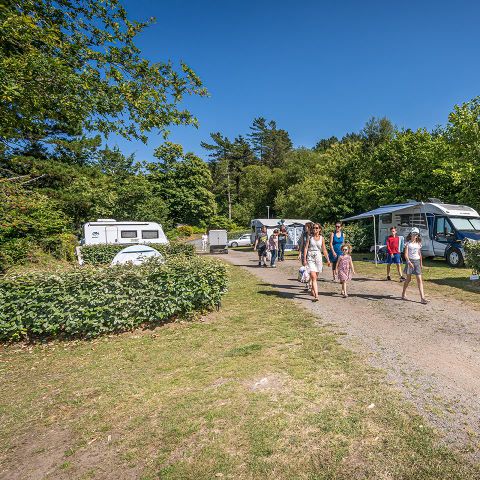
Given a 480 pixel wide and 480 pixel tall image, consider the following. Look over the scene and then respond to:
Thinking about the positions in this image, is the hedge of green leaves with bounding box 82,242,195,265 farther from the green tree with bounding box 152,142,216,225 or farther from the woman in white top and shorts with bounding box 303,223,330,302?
the green tree with bounding box 152,142,216,225

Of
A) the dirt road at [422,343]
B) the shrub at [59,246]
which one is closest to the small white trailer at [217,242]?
the shrub at [59,246]

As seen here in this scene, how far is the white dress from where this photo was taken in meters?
7.24

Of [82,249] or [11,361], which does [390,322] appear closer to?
[11,361]

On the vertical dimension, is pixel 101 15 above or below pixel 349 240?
above

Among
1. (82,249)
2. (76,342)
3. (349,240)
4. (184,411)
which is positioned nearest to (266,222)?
(349,240)

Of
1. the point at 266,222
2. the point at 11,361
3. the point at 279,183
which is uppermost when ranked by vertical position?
the point at 279,183

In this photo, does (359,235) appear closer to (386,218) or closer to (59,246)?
(386,218)

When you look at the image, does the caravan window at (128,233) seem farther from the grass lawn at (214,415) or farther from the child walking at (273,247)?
the grass lawn at (214,415)

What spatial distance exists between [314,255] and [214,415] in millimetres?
4792

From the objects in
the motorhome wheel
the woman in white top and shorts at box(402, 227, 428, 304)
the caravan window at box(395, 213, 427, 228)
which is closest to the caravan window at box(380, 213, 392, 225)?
the caravan window at box(395, 213, 427, 228)

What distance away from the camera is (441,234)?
1380cm

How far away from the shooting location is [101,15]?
671cm

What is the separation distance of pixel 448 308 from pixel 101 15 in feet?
31.7

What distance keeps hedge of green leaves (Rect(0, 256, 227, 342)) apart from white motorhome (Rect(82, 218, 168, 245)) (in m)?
13.4
